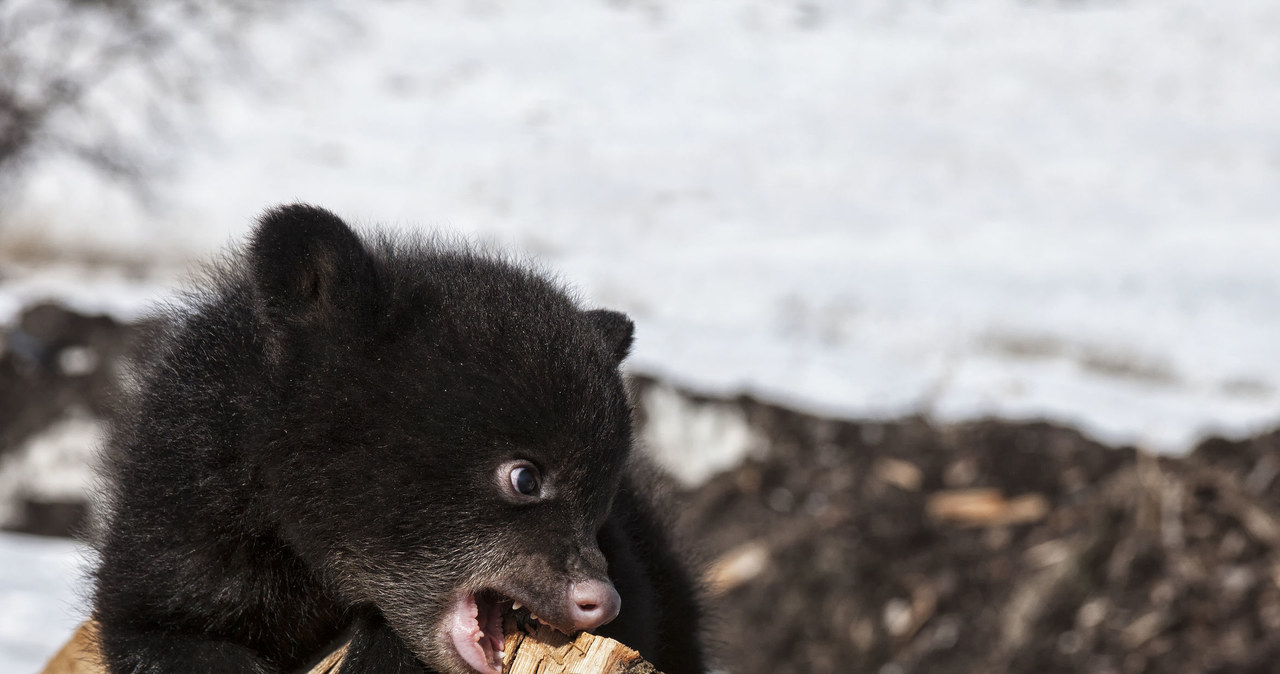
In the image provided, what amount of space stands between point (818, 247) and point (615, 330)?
8911 millimetres

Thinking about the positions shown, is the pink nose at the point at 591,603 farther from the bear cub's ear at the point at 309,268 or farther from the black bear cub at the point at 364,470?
the bear cub's ear at the point at 309,268

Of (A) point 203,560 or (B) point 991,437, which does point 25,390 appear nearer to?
(B) point 991,437

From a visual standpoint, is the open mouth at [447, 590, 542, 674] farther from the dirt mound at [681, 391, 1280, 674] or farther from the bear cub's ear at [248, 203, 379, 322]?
the dirt mound at [681, 391, 1280, 674]

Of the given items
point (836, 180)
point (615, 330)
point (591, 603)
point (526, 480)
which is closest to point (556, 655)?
point (591, 603)

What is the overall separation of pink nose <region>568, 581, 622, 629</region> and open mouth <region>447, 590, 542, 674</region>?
0.19m

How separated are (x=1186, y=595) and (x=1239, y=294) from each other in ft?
15.0

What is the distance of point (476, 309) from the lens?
263cm

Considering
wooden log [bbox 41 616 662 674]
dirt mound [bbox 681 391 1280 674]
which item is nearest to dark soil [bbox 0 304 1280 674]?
dirt mound [bbox 681 391 1280 674]

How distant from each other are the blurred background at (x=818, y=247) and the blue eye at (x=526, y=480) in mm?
1012

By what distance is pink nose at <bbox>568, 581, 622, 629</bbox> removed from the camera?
2.44m

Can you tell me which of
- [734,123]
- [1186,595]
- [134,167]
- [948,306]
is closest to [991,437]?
[1186,595]

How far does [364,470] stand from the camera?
2.53 meters

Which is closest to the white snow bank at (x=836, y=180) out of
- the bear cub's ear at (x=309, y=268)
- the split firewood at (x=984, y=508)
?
the split firewood at (x=984, y=508)

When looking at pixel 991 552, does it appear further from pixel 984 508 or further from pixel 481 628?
pixel 481 628
